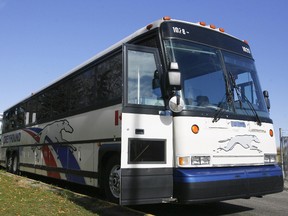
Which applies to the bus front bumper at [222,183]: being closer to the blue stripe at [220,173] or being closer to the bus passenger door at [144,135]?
the blue stripe at [220,173]

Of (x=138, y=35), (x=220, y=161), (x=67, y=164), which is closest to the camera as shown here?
(x=220, y=161)

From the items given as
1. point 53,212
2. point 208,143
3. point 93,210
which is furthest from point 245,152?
point 53,212

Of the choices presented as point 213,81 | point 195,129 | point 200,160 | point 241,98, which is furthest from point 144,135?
point 241,98

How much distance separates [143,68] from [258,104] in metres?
2.62

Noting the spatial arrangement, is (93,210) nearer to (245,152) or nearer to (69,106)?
(245,152)

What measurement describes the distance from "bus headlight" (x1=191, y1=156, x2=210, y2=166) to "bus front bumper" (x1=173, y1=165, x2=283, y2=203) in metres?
0.10

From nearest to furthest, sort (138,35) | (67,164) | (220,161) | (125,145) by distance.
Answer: (125,145), (220,161), (138,35), (67,164)

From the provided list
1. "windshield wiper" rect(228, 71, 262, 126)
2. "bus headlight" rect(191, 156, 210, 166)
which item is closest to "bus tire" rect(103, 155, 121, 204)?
"bus headlight" rect(191, 156, 210, 166)

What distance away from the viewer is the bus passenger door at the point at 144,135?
581 cm

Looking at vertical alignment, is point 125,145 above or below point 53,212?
above

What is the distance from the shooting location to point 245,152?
668cm

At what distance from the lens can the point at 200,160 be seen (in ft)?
20.1

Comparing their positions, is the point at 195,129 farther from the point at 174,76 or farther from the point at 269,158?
the point at 269,158

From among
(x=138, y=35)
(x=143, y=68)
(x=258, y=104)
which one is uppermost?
(x=138, y=35)
